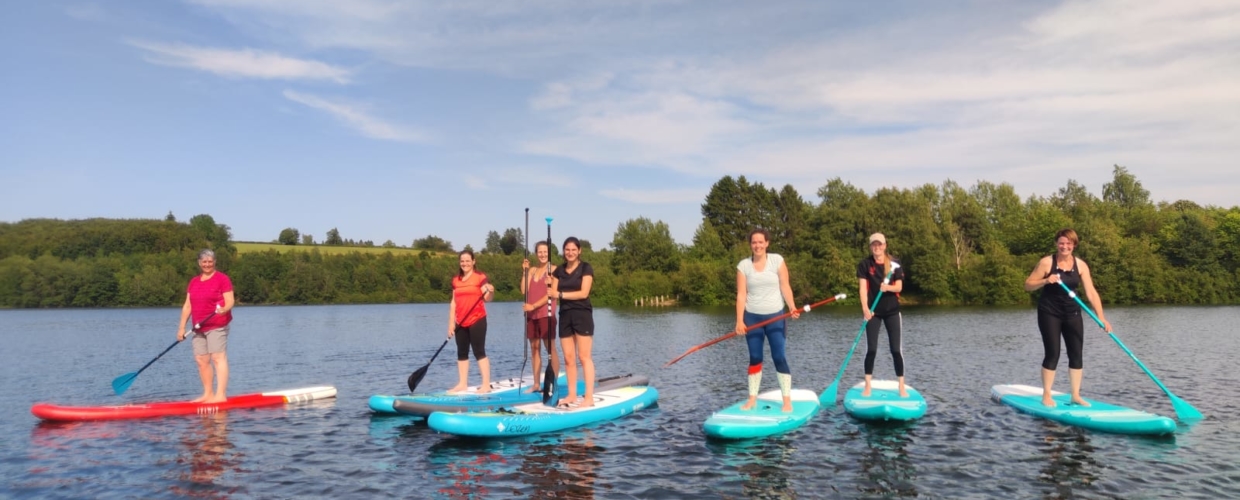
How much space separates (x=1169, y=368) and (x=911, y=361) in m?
5.21

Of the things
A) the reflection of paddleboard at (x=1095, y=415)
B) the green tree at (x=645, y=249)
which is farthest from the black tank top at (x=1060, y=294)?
A: the green tree at (x=645, y=249)

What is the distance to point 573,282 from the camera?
33.1 feet

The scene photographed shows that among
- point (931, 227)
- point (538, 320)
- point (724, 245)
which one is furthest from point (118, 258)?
point (538, 320)

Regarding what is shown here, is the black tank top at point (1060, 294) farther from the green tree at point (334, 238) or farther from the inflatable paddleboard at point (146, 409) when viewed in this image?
the green tree at point (334, 238)

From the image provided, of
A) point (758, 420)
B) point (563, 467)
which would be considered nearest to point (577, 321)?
point (563, 467)

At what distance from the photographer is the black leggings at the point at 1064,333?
9719mm

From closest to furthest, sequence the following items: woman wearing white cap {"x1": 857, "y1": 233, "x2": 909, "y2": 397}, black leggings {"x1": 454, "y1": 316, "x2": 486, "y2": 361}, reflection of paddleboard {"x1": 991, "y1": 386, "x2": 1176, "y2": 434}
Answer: reflection of paddleboard {"x1": 991, "y1": 386, "x2": 1176, "y2": 434}, woman wearing white cap {"x1": 857, "y1": 233, "x2": 909, "y2": 397}, black leggings {"x1": 454, "y1": 316, "x2": 486, "y2": 361}

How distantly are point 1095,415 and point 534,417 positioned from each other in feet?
23.3

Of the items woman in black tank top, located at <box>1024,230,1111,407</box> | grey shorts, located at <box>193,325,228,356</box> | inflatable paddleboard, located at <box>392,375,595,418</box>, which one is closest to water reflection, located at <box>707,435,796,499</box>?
inflatable paddleboard, located at <box>392,375,595,418</box>

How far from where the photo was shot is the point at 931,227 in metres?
66.2

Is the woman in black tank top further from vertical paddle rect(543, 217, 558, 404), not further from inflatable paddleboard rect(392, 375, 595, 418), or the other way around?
inflatable paddleboard rect(392, 375, 595, 418)

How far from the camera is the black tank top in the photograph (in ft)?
31.8

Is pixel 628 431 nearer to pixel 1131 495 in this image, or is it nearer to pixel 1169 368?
pixel 1131 495

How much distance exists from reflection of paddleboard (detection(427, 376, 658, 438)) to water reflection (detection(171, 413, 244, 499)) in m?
2.37
